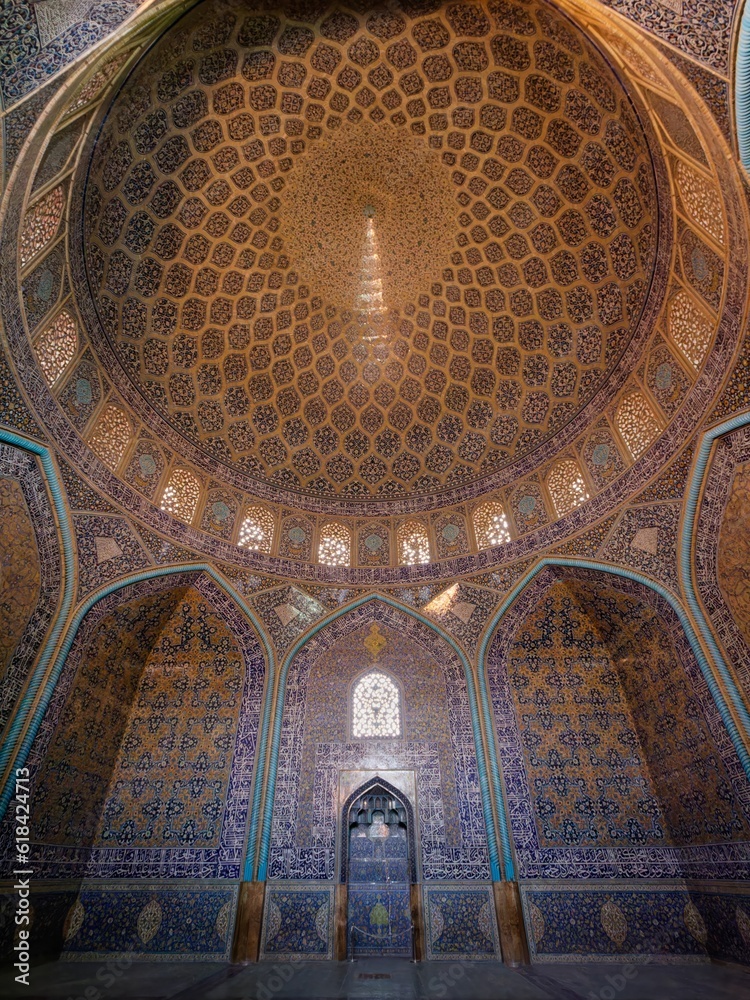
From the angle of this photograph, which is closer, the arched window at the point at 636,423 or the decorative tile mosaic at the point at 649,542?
the decorative tile mosaic at the point at 649,542

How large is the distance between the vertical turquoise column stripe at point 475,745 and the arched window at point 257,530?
2.09 metres

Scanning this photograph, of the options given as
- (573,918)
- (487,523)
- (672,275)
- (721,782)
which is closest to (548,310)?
(672,275)

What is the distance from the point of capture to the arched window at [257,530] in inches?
457

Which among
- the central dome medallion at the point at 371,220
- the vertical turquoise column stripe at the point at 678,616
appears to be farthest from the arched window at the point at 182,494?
the vertical turquoise column stripe at the point at 678,616

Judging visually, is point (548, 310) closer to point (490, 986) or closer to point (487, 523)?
point (487, 523)


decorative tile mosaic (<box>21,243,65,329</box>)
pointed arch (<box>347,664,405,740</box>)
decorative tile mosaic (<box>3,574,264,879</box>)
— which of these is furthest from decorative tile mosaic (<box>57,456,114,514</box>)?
pointed arch (<box>347,664,405,740</box>)

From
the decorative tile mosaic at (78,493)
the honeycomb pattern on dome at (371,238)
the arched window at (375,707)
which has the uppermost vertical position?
Result: the honeycomb pattern on dome at (371,238)

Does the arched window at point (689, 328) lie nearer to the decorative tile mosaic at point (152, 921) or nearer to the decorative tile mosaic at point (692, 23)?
the decorative tile mosaic at point (692, 23)

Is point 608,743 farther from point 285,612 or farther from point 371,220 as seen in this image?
point 371,220

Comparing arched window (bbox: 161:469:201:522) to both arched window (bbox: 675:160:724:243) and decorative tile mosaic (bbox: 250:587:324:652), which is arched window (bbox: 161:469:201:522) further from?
arched window (bbox: 675:160:724:243)

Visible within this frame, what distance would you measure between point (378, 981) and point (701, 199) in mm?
11428

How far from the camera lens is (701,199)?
7.92m

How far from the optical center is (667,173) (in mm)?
8422

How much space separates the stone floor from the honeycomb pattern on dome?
27.9 ft
